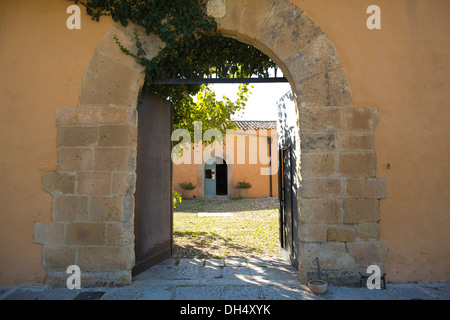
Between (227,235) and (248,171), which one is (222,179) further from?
(227,235)

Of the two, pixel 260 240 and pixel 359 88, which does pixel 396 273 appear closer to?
pixel 359 88

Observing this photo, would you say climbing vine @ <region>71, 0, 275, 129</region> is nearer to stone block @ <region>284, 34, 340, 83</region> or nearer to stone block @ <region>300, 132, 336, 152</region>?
stone block @ <region>284, 34, 340, 83</region>

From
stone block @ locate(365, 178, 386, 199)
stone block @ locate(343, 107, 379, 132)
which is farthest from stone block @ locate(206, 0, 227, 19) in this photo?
stone block @ locate(365, 178, 386, 199)

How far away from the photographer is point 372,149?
2883 millimetres

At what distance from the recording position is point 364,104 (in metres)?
2.94

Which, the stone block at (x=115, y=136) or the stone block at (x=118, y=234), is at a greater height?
the stone block at (x=115, y=136)

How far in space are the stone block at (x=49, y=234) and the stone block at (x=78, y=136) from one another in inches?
34.7

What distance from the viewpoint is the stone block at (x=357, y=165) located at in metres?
2.86

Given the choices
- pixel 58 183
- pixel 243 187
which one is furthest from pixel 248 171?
pixel 58 183

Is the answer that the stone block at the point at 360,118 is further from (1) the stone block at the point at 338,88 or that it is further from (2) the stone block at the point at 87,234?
(2) the stone block at the point at 87,234

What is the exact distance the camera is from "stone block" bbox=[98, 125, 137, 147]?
2896mm

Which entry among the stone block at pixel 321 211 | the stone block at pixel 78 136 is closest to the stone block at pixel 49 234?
the stone block at pixel 78 136

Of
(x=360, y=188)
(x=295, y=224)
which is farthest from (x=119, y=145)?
(x=360, y=188)

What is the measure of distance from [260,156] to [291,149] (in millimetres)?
9288
